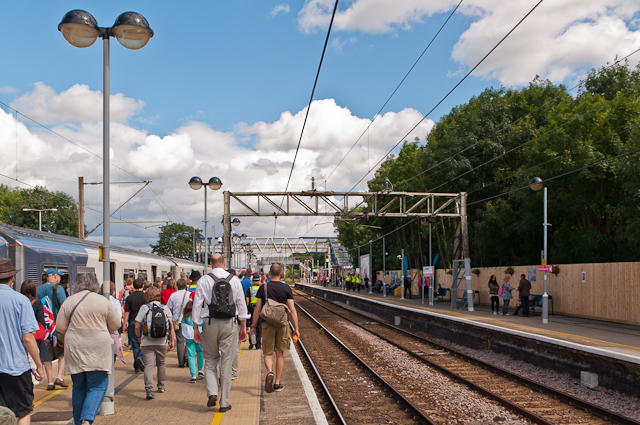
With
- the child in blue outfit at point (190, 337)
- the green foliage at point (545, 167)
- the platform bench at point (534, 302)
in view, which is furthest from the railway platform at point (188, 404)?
the green foliage at point (545, 167)

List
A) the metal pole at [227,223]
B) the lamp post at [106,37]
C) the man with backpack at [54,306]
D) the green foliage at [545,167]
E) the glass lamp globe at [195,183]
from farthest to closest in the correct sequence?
the metal pole at [227,223] → the green foliage at [545,167] → the glass lamp globe at [195,183] → the man with backpack at [54,306] → the lamp post at [106,37]

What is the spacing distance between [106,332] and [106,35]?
12.9 feet

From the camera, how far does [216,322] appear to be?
6.72m

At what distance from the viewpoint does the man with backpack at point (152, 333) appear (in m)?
7.52

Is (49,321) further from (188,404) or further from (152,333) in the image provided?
(188,404)

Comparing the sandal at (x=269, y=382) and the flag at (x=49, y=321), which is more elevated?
the flag at (x=49, y=321)

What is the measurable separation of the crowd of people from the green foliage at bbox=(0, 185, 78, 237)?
58368 millimetres

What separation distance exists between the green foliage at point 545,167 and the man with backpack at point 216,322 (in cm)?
1844

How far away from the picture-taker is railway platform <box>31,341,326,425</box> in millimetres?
6477

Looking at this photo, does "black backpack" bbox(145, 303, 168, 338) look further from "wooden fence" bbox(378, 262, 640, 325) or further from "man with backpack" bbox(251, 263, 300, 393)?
"wooden fence" bbox(378, 262, 640, 325)

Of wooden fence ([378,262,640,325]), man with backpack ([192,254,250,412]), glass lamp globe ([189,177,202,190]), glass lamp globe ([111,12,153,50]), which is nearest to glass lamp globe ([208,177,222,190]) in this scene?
glass lamp globe ([189,177,202,190])

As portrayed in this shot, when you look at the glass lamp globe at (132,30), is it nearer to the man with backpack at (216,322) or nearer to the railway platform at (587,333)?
the man with backpack at (216,322)

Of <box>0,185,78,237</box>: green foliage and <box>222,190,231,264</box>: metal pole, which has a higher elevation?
<box>0,185,78,237</box>: green foliage

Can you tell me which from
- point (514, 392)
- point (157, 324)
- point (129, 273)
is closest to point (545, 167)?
point (514, 392)
